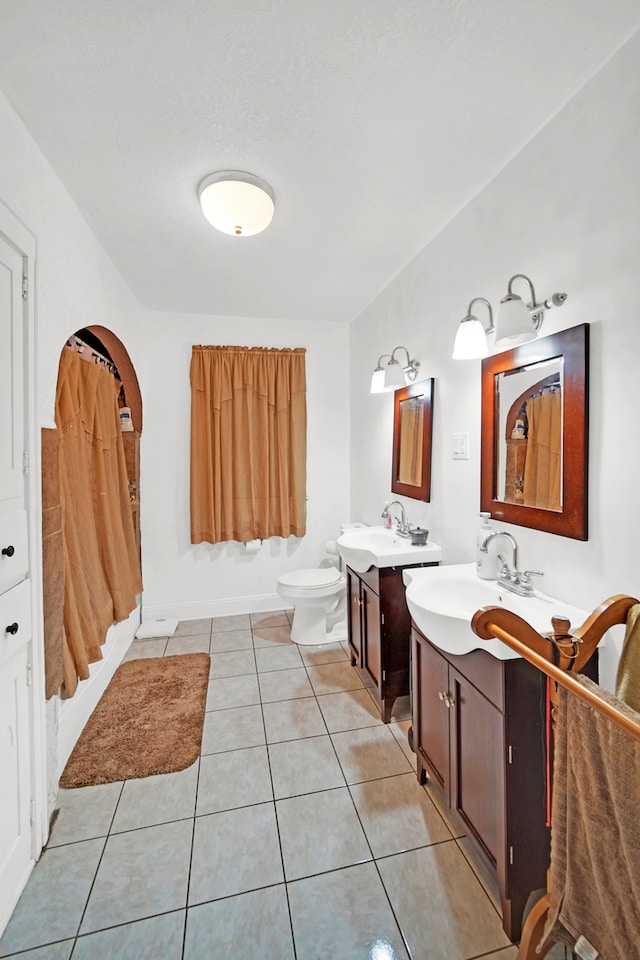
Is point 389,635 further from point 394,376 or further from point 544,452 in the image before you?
point 394,376

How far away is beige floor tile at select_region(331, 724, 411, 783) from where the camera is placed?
1762 millimetres

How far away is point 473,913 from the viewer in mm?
1223

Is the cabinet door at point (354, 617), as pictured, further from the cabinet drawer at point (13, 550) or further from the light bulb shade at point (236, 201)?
the light bulb shade at point (236, 201)

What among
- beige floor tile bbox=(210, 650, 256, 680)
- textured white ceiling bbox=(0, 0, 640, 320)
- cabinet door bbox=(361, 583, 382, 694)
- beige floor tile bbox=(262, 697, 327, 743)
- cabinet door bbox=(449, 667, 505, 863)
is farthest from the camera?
beige floor tile bbox=(210, 650, 256, 680)

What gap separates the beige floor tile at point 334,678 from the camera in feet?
7.83

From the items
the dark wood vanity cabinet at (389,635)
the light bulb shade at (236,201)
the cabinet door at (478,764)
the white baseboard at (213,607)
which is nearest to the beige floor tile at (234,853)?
the cabinet door at (478,764)

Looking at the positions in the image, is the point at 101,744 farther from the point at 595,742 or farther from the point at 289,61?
the point at 289,61

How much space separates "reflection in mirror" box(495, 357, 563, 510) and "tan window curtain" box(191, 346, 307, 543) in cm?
203

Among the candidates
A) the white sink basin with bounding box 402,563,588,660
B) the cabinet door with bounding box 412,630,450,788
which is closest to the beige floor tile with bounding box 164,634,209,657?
the cabinet door with bounding box 412,630,450,788

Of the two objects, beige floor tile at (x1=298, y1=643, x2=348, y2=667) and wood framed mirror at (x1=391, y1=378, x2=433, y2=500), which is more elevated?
wood framed mirror at (x1=391, y1=378, x2=433, y2=500)

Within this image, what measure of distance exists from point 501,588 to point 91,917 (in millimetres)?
1665

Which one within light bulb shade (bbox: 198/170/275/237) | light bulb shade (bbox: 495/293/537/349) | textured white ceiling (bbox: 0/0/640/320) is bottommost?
light bulb shade (bbox: 495/293/537/349)

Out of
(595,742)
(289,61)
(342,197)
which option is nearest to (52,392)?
(289,61)

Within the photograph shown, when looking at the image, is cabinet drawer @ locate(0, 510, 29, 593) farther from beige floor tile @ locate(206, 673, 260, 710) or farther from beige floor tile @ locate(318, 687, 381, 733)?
beige floor tile @ locate(318, 687, 381, 733)
